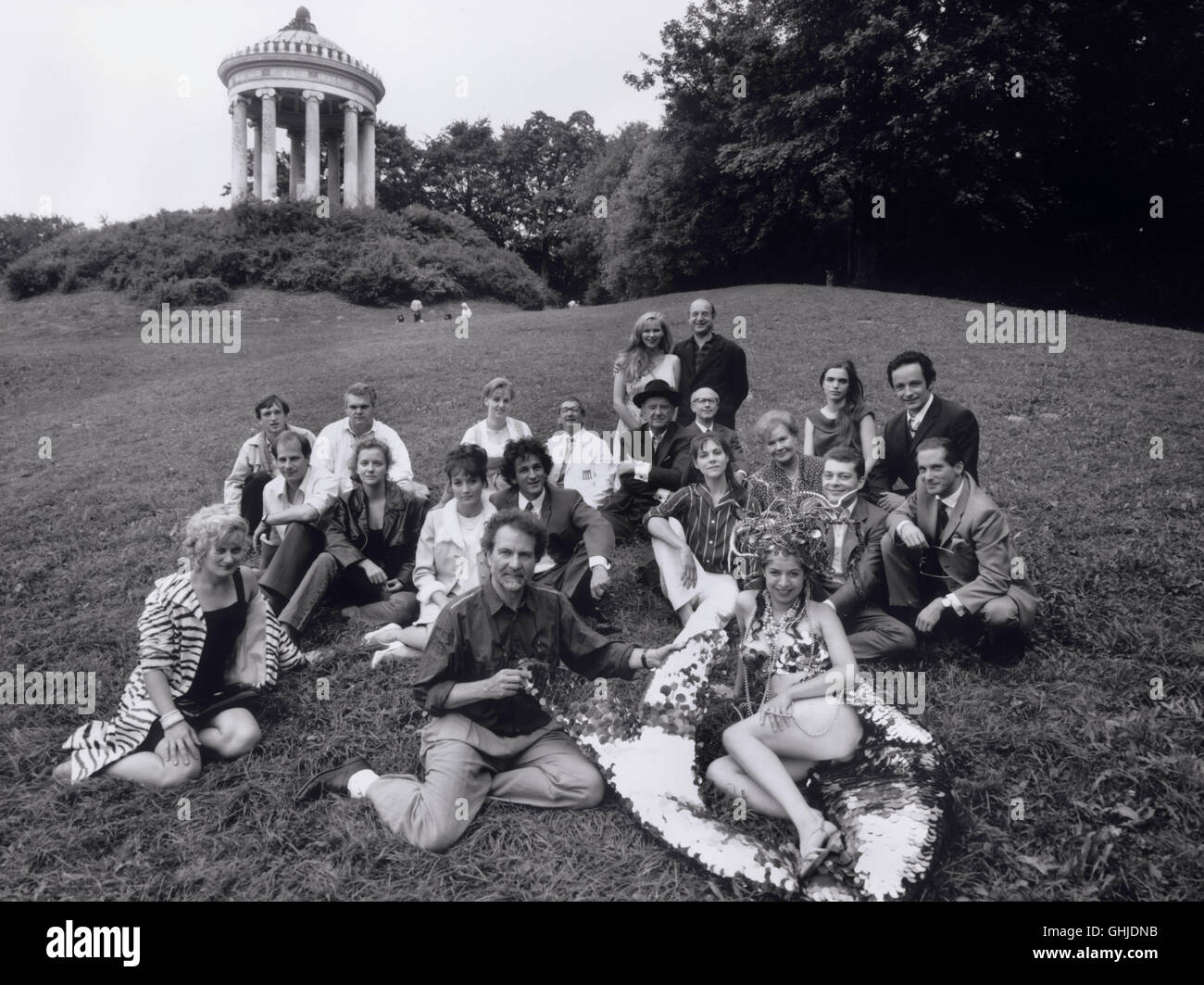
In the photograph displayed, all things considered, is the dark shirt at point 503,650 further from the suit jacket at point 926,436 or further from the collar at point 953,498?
the suit jacket at point 926,436

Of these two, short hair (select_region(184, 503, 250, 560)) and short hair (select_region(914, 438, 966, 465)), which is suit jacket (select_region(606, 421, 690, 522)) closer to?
short hair (select_region(914, 438, 966, 465))

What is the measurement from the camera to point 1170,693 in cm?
384

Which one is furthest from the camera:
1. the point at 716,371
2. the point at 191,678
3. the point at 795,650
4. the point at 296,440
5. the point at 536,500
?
the point at 716,371

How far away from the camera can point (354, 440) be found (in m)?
5.89

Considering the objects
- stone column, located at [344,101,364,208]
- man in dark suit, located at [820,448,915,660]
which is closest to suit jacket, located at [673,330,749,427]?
man in dark suit, located at [820,448,915,660]

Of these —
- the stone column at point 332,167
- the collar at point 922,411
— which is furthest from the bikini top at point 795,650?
the stone column at point 332,167

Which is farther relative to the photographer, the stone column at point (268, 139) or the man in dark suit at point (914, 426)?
the stone column at point (268, 139)

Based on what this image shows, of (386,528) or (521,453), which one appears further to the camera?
(386,528)

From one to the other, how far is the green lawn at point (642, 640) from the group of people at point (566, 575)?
195 millimetres

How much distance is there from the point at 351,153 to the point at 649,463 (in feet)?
102

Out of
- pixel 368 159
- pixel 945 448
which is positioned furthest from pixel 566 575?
pixel 368 159

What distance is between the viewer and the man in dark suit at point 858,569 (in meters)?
4.11

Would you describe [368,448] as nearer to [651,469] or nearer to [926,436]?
[651,469]

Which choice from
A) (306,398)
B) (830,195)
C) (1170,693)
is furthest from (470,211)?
(1170,693)
